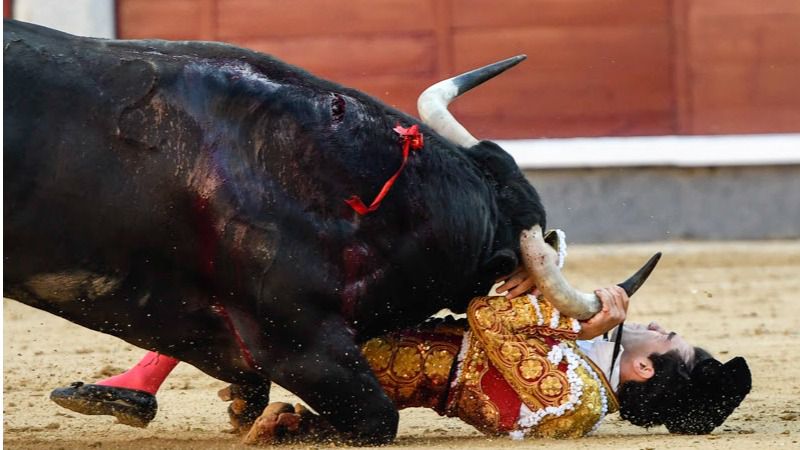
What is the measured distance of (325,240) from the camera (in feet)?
11.2

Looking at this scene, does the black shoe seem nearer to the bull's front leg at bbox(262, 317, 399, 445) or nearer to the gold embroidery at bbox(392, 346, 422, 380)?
the bull's front leg at bbox(262, 317, 399, 445)

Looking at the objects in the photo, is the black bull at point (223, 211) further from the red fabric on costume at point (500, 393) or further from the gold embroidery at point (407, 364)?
the red fabric on costume at point (500, 393)

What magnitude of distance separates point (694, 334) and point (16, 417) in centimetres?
273

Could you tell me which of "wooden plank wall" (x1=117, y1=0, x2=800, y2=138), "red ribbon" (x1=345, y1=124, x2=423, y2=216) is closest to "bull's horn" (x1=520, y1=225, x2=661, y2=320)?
"red ribbon" (x1=345, y1=124, x2=423, y2=216)

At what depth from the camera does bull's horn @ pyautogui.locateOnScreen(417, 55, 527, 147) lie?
12.4ft

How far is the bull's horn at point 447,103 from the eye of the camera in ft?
12.4

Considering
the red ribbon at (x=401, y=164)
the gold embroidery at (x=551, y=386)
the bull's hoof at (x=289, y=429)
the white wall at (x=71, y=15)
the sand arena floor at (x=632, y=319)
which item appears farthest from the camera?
the white wall at (x=71, y=15)

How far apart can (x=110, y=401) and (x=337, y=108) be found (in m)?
0.91

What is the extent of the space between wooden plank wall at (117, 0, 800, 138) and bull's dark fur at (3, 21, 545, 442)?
5.43m

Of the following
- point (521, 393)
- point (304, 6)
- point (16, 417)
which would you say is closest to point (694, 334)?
point (521, 393)

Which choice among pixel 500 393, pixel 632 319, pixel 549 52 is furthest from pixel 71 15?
pixel 500 393

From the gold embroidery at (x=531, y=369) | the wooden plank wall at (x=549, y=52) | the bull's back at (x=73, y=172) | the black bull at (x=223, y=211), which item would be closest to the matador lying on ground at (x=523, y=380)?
the gold embroidery at (x=531, y=369)

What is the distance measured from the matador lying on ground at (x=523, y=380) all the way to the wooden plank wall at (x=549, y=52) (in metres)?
5.20

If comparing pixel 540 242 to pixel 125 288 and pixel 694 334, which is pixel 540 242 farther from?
pixel 694 334
